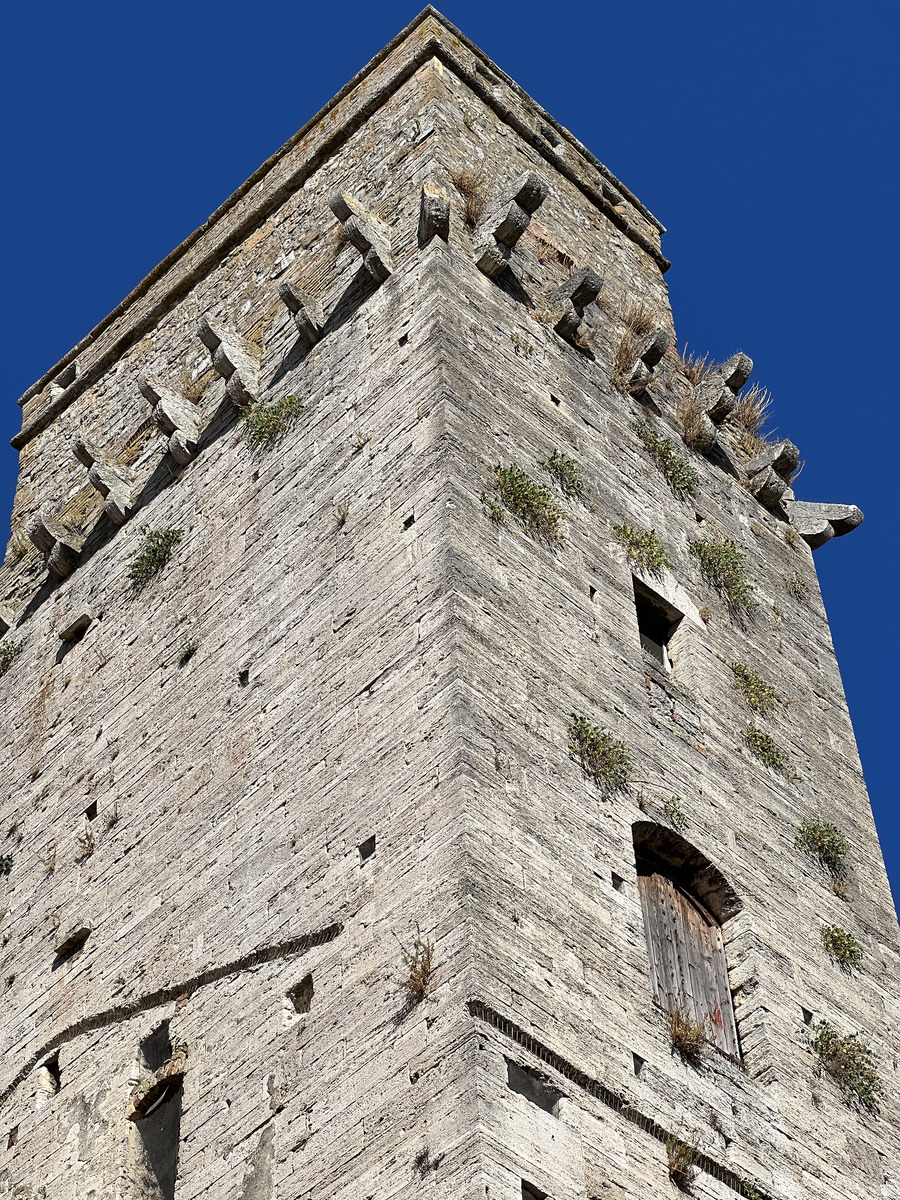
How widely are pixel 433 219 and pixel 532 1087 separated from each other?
261 inches

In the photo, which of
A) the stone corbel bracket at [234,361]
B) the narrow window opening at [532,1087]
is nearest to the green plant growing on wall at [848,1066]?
the narrow window opening at [532,1087]

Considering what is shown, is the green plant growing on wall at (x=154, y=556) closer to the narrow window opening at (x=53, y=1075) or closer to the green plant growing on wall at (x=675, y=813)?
the narrow window opening at (x=53, y=1075)

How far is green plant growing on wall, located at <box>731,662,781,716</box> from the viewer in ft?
47.6

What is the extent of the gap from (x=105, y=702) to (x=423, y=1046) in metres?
5.50

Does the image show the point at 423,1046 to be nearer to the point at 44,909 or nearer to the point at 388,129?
the point at 44,909

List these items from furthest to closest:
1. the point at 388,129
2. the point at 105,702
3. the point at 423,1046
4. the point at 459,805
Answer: the point at 388,129
the point at 105,702
the point at 459,805
the point at 423,1046

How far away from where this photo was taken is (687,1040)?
1134 cm

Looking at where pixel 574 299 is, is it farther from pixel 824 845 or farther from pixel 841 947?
pixel 841 947

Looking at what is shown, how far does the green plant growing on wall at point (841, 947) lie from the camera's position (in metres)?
13.2

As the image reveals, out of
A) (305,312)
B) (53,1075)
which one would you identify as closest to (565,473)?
(305,312)

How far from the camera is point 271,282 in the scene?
1688 centimetres

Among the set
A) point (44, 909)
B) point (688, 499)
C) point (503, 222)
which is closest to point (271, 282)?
point (503, 222)

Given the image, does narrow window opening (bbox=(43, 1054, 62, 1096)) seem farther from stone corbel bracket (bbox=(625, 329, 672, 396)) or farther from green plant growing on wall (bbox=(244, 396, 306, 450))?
stone corbel bracket (bbox=(625, 329, 672, 396))

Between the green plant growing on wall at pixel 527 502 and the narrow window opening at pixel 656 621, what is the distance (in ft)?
3.13
